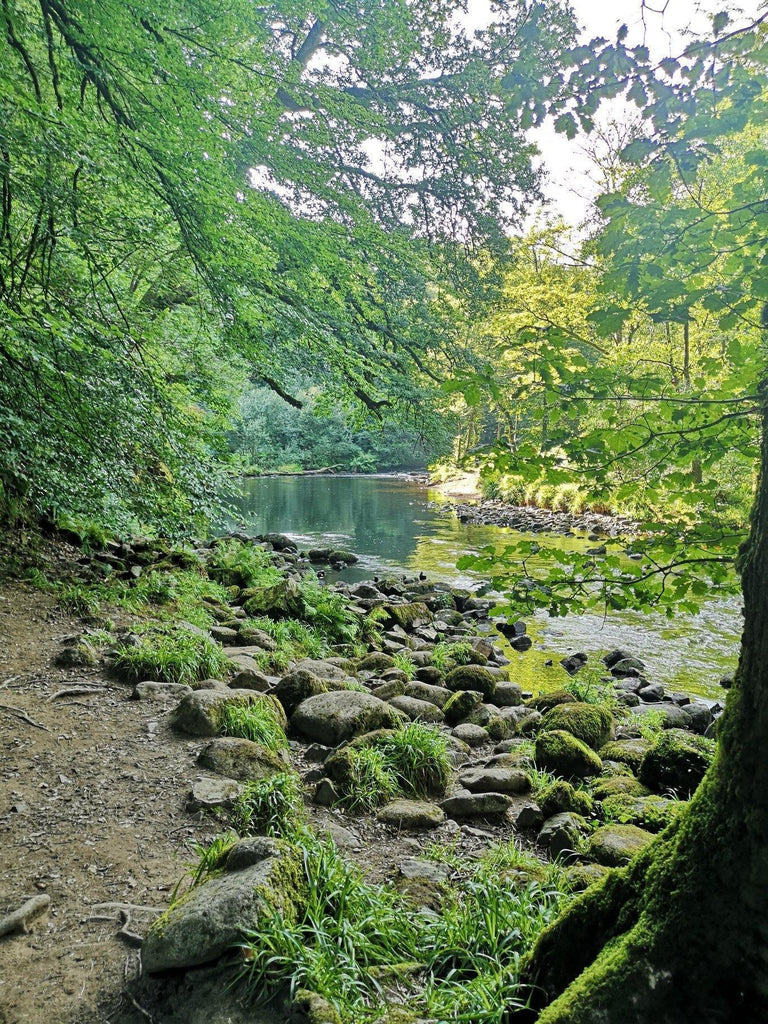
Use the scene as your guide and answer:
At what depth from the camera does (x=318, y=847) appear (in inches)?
114

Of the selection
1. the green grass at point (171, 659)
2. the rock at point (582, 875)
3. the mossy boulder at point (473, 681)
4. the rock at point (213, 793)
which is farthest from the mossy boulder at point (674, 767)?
the green grass at point (171, 659)

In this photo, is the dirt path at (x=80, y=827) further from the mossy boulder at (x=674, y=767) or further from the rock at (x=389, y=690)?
the mossy boulder at (x=674, y=767)

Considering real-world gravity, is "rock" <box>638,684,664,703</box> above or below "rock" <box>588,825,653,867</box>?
below

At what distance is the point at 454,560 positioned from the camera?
50.9 feet

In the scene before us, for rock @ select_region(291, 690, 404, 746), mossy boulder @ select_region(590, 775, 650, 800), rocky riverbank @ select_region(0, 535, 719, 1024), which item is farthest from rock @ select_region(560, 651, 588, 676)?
rock @ select_region(291, 690, 404, 746)

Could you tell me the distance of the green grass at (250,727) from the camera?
171 inches

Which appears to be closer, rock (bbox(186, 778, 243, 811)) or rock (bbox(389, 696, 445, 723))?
rock (bbox(186, 778, 243, 811))

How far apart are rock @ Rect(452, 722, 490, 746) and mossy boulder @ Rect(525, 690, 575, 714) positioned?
1104mm

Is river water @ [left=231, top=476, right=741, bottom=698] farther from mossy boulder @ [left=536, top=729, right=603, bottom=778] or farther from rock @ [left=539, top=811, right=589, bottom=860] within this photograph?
mossy boulder @ [left=536, top=729, right=603, bottom=778]

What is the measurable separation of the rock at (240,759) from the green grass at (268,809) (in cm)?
27

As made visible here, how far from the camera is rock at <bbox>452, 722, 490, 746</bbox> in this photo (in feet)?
18.3

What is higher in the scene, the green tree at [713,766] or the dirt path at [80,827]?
the green tree at [713,766]

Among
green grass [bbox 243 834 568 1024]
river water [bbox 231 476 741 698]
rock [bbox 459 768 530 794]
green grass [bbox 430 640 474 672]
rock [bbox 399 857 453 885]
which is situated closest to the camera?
green grass [bbox 243 834 568 1024]

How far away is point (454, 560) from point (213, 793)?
12324 millimetres
